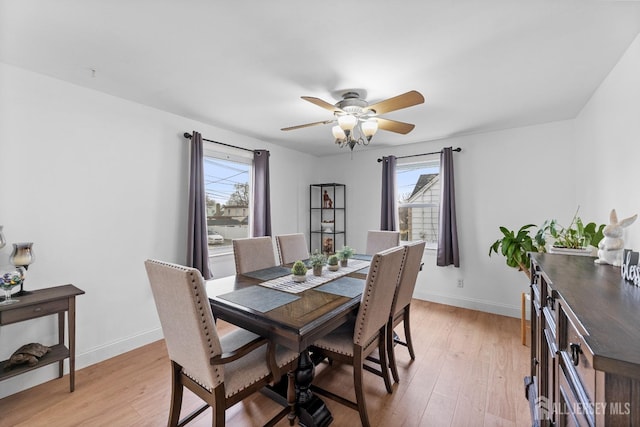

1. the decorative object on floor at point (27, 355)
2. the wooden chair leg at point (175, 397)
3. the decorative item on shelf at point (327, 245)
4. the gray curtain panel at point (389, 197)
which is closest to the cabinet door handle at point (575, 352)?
the wooden chair leg at point (175, 397)

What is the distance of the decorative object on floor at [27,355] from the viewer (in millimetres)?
1850

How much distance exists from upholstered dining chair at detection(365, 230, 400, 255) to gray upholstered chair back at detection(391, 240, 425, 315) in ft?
2.84

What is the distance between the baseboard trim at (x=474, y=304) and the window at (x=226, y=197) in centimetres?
273

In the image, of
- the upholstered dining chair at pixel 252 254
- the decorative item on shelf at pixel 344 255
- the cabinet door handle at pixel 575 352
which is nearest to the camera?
the cabinet door handle at pixel 575 352

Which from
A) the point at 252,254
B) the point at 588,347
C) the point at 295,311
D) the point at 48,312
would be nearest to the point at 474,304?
the point at 252,254

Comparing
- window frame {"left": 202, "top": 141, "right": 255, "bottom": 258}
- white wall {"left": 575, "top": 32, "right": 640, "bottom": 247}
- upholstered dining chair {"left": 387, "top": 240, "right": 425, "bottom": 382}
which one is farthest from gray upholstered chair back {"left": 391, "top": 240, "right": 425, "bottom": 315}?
window frame {"left": 202, "top": 141, "right": 255, "bottom": 258}

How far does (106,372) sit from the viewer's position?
226cm

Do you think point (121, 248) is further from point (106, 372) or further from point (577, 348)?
point (577, 348)

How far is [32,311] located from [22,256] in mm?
387

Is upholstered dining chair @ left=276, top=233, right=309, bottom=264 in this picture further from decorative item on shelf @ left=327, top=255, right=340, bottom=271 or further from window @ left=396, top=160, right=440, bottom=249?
window @ left=396, top=160, right=440, bottom=249

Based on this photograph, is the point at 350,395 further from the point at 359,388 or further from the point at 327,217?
the point at 327,217

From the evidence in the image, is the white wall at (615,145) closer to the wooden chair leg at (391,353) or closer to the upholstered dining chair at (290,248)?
the wooden chair leg at (391,353)

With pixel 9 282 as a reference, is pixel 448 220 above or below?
above

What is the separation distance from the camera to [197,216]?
2941 millimetres
